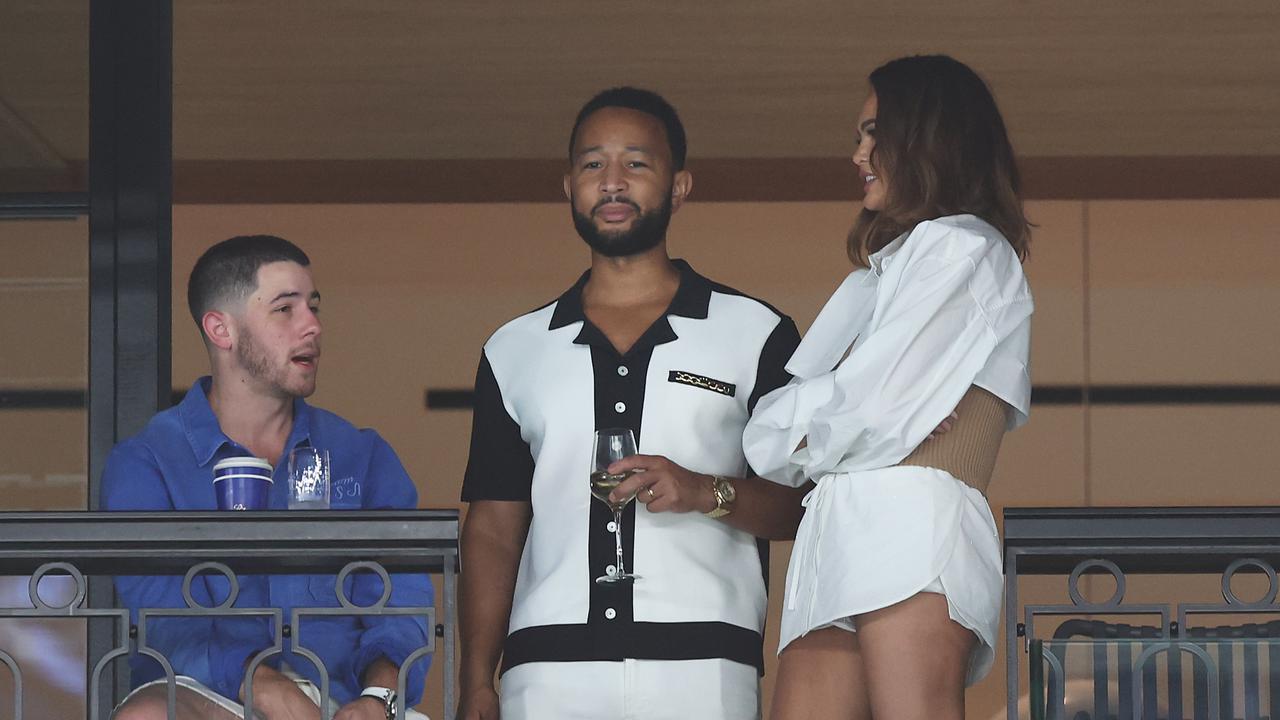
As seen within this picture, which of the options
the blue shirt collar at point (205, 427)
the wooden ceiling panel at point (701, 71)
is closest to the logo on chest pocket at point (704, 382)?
the blue shirt collar at point (205, 427)

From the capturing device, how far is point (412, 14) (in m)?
6.21

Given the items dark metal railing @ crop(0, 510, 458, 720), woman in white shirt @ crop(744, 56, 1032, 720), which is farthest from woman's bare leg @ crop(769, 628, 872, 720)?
dark metal railing @ crop(0, 510, 458, 720)

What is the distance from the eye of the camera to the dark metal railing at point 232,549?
2979mm

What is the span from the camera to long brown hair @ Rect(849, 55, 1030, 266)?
2.91m

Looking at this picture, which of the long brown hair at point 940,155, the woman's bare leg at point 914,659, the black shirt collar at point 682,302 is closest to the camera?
the woman's bare leg at point 914,659

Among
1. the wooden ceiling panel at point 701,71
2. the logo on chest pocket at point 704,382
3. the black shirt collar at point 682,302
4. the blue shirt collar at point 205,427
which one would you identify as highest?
the wooden ceiling panel at point 701,71

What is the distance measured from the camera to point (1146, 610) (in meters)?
2.89

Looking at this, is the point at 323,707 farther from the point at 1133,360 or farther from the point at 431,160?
the point at 1133,360

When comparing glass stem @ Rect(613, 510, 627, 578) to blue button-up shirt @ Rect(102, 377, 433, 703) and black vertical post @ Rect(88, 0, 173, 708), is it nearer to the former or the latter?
blue button-up shirt @ Rect(102, 377, 433, 703)

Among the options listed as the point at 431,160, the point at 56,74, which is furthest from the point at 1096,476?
the point at 56,74

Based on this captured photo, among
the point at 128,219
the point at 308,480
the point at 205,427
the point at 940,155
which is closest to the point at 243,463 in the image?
the point at 308,480

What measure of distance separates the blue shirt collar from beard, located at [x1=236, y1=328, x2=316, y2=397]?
6 centimetres

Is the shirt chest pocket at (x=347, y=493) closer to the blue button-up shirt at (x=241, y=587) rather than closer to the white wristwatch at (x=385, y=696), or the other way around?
the blue button-up shirt at (x=241, y=587)

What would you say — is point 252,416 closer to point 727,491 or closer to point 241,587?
point 241,587
